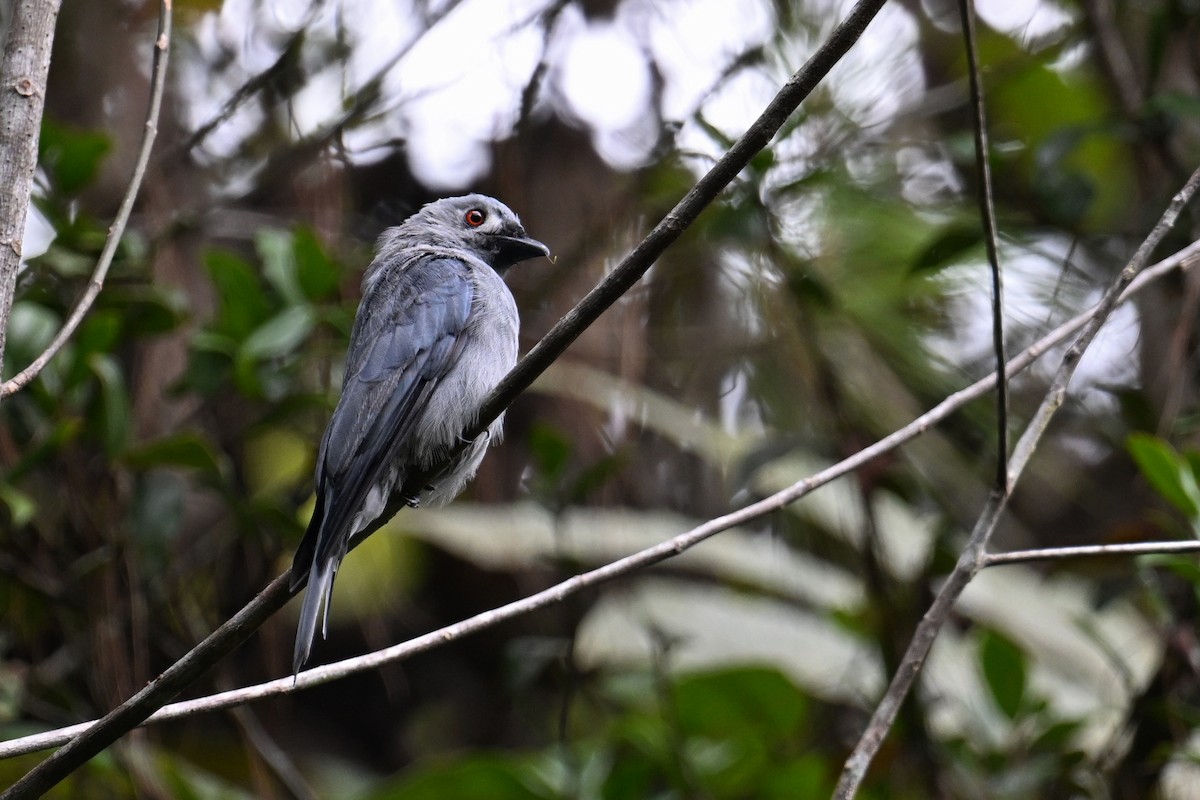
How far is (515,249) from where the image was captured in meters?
4.89

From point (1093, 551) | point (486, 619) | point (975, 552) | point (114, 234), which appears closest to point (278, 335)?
point (114, 234)

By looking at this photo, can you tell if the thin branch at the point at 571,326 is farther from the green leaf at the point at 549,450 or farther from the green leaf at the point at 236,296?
the green leaf at the point at 236,296

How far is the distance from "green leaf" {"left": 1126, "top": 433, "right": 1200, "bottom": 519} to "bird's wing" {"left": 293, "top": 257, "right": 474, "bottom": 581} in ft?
7.57

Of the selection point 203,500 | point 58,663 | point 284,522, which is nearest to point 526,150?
point 203,500

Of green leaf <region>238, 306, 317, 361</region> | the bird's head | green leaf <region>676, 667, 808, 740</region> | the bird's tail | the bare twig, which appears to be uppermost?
the bare twig

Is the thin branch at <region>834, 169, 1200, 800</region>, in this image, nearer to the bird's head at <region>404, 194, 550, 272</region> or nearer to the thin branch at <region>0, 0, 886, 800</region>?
the thin branch at <region>0, 0, 886, 800</region>

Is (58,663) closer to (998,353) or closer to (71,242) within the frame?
(71,242)

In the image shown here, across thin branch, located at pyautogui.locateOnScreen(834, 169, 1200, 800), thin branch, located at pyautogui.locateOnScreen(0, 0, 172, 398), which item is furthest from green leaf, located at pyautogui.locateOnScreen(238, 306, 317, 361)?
thin branch, located at pyautogui.locateOnScreen(834, 169, 1200, 800)

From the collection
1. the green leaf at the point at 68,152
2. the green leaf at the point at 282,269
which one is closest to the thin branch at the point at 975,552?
the green leaf at the point at 282,269

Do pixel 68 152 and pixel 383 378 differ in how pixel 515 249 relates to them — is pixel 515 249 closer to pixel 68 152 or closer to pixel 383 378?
pixel 383 378

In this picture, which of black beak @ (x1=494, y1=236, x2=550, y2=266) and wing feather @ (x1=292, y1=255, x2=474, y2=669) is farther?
black beak @ (x1=494, y1=236, x2=550, y2=266)

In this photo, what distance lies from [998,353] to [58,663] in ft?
14.6

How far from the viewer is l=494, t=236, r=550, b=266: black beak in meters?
4.79

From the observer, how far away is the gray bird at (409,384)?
3496 mm
